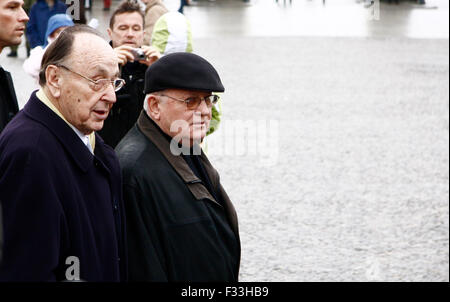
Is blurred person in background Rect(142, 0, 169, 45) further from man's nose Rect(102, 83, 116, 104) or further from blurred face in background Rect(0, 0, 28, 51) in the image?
man's nose Rect(102, 83, 116, 104)

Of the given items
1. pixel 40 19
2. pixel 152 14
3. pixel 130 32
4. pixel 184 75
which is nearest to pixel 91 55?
pixel 184 75

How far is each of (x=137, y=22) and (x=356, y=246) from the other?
8.80ft

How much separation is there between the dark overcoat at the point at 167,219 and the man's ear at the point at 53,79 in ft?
1.57

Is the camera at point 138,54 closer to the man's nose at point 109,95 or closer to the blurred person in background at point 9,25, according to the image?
the blurred person in background at point 9,25

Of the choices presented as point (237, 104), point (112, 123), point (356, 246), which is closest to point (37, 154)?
point (112, 123)

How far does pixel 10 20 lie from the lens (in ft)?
9.71

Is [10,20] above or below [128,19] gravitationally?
above

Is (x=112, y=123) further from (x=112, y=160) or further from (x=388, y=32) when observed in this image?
(x=388, y=32)

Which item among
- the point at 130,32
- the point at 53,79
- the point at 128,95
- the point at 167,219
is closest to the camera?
the point at 53,79

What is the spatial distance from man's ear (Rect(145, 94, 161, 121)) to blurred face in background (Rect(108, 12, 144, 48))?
1.59 metres

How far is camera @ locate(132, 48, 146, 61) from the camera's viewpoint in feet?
13.2

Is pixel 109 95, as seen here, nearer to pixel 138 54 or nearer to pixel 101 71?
pixel 101 71

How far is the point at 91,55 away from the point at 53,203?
1.61ft

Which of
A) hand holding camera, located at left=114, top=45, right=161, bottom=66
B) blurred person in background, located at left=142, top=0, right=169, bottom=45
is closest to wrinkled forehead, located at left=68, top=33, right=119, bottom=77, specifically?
hand holding camera, located at left=114, top=45, right=161, bottom=66
